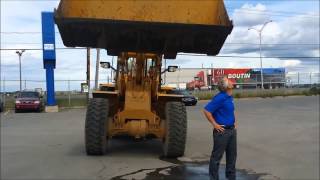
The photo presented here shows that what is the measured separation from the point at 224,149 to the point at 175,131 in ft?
15.8

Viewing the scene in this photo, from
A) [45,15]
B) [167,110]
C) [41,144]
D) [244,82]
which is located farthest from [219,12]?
[244,82]

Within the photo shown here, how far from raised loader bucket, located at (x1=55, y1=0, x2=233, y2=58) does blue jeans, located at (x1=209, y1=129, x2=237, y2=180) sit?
1744 mm

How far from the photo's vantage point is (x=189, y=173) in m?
10.6

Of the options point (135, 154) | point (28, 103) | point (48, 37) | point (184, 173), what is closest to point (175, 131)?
point (135, 154)

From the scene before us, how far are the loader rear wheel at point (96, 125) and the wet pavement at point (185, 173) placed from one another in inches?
88.4

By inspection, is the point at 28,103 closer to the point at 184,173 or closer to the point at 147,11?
the point at 184,173

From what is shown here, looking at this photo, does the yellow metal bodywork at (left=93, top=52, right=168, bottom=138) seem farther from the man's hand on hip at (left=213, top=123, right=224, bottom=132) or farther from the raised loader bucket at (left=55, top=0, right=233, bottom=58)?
the man's hand on hip at (left=213, top=123, right=224, bottom=132)

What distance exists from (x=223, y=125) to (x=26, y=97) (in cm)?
3010

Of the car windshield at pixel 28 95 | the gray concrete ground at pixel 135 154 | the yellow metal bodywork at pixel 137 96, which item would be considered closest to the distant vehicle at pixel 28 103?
the car windshield at pixel 28 95

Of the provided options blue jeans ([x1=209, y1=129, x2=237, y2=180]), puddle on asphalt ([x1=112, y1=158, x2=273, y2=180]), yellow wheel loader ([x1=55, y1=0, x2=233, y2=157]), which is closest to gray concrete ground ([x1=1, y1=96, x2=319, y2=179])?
puddle on asphalt ([x1=112, y1=158, x2=273, y2=180])

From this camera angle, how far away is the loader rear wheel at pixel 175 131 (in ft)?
42.8

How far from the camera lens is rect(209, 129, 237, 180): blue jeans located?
8.16 m

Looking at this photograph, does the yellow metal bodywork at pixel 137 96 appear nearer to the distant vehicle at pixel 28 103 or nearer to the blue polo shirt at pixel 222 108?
the blue polo shirt at pixel 222 108

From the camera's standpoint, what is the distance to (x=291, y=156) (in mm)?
13086
